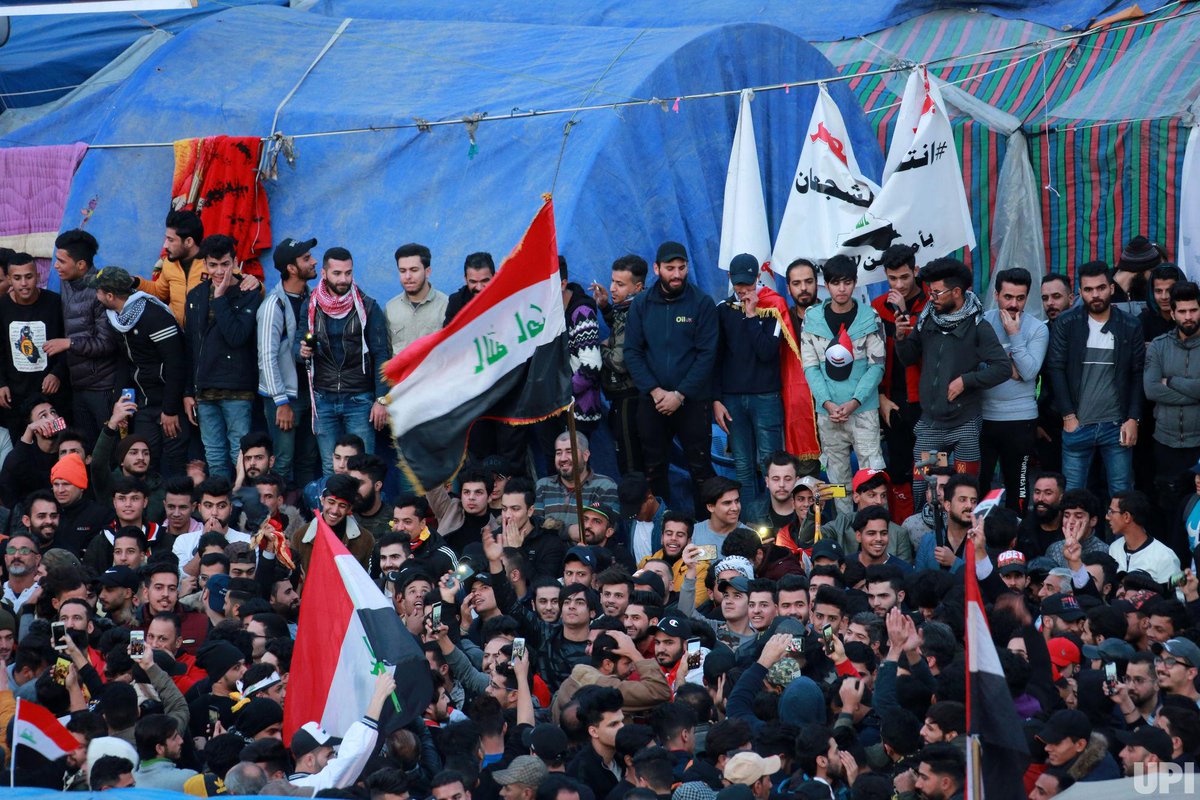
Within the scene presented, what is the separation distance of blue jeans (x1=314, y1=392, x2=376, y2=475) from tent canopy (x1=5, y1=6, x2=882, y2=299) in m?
1.36

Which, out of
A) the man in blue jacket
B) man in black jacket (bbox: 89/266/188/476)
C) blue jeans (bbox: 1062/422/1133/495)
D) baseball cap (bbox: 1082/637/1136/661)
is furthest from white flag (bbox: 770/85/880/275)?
baseball cap (bbox: 1082/637/1136/661)

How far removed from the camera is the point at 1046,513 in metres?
13.6

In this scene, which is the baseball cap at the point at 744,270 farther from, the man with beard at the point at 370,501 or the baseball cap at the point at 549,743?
the baseball cap at the point at 549,743

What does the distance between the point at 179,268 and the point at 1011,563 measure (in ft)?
23.2

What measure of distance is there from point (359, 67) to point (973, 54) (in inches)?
209

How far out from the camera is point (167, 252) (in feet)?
53.2

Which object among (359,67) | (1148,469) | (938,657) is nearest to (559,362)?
(938,657)

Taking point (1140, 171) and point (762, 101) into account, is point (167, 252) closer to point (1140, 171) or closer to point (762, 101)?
point (762, 101)

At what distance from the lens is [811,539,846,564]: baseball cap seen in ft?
42.9

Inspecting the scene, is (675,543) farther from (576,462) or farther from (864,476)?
(864,476)

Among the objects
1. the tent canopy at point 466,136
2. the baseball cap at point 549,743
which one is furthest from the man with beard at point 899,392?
the baseball cap at point 549,743

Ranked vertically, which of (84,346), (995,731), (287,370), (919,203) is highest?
(919,203)

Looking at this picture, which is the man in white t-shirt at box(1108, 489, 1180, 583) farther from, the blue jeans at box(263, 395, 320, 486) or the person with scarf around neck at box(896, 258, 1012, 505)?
the blue jeans at box(263, 395, 320, 486)

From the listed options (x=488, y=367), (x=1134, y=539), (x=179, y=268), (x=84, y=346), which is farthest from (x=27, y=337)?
(x=1134, y=539)
